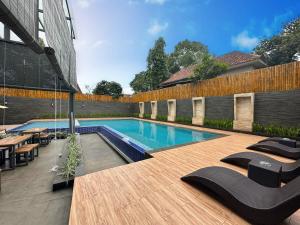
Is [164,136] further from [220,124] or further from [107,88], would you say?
[107,88]

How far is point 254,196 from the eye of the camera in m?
1.82

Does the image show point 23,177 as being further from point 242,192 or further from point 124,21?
point 124,21

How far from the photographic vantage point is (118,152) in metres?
5.88

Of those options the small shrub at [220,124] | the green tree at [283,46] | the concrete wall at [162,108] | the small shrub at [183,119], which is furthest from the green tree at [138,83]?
the small shrub at [220,124]

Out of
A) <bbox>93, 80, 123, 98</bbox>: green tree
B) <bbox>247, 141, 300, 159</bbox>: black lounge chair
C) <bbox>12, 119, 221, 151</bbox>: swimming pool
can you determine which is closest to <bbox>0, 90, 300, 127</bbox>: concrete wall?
<bbox>93, 80, 123, 98</bbox>: green tree

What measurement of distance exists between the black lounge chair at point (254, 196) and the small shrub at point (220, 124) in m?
8.01

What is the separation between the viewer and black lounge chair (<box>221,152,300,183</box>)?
262 cm

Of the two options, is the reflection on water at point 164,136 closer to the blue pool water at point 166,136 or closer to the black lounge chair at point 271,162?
the blue pool water at point 166,136

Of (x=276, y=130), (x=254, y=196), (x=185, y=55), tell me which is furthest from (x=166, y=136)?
(x=185, y=55)

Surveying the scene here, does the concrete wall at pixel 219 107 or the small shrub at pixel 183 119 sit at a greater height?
the concrete wall at pixel 219 107

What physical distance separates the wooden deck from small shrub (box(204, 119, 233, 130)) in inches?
279

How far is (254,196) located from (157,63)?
2276cm

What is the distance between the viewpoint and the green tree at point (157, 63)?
74.8 ft

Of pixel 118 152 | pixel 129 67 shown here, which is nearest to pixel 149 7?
pixel 129 67
